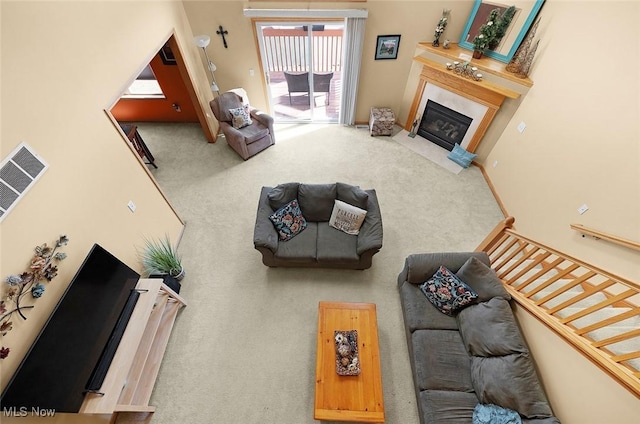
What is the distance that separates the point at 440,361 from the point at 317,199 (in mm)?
2160

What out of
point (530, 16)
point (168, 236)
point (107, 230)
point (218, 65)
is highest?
point (530, 16)

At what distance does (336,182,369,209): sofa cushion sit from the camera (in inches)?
133

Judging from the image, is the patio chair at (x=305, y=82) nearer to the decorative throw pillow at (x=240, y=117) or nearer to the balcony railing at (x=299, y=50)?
the balcony railing at (x=299, y=50)

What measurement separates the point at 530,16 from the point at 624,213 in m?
2.76

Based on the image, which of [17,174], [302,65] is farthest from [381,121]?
[17,174]

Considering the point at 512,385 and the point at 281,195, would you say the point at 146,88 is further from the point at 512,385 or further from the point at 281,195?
the point at 512,385

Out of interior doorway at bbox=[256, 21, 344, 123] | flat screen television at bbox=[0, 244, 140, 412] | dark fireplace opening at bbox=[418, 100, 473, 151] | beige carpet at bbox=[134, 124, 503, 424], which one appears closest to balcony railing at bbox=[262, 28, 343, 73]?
interior doorway at bbox=[256, 21, 344, 123]

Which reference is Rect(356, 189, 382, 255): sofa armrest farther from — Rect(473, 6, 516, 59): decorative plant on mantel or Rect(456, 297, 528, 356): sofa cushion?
Rect(473, 6, 516, 59): decorative plant on mantel

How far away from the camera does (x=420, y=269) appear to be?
9.86ft

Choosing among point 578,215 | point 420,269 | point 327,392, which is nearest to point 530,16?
point 578,215

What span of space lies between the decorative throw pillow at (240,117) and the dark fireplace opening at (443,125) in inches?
127

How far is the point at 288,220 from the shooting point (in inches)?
137

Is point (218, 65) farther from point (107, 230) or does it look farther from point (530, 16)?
point (530, 16)

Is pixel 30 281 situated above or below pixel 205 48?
below
